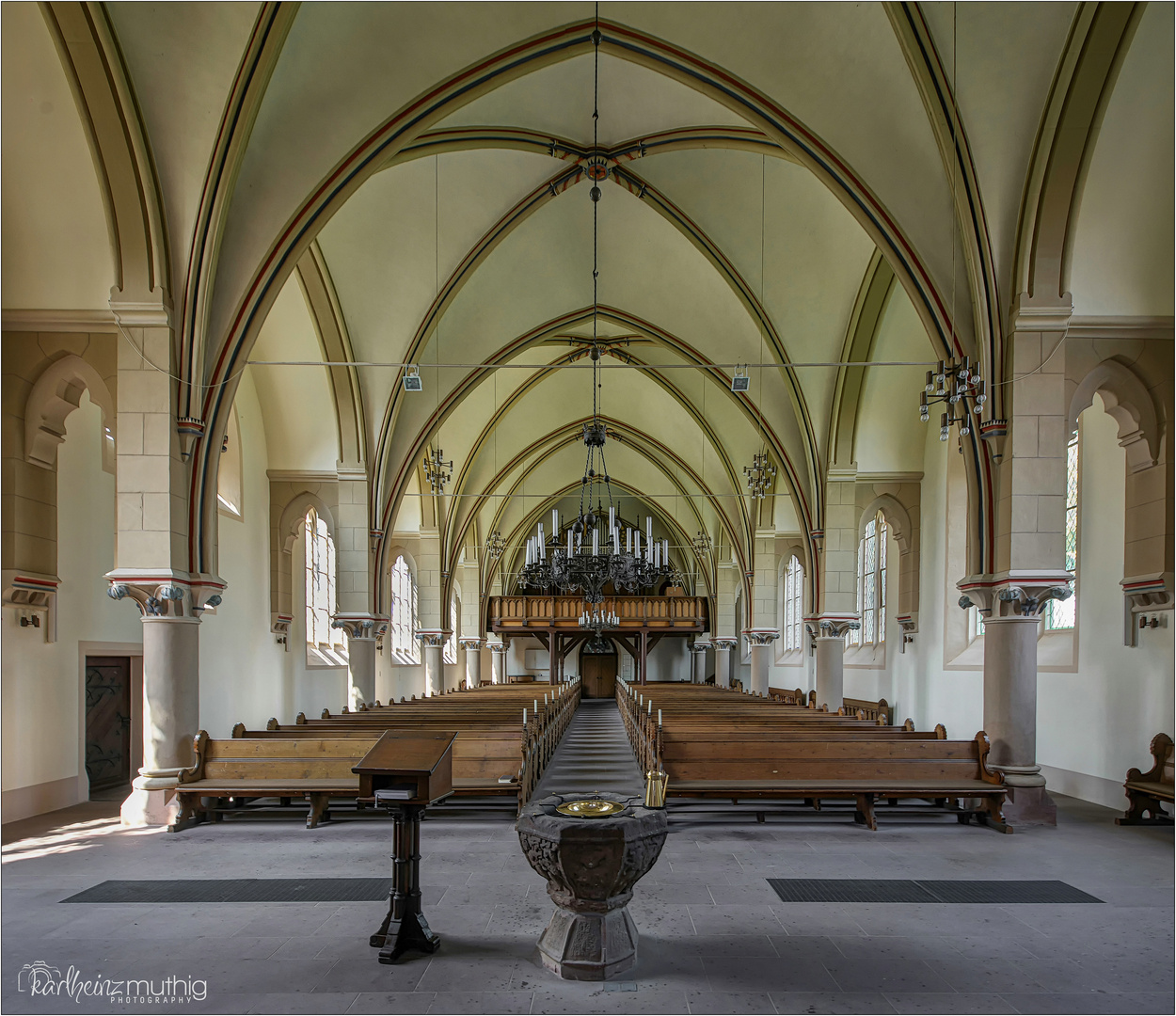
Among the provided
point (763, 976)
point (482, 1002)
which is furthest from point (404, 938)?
point (763, 976)

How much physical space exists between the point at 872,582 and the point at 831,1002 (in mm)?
15228

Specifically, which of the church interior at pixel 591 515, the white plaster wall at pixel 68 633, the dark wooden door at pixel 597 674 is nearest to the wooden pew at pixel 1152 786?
the church interior at pixel 591 515

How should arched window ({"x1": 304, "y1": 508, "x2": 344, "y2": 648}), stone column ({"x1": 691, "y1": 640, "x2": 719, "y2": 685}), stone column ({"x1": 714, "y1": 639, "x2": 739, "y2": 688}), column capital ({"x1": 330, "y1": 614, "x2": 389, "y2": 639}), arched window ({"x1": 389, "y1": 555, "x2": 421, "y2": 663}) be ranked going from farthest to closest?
stone column ({"x1": 691, "y1": 640, "x2": 719, "y2": 685}) < stone column ({"x1": 714, "y1": 639, "x2": 739, "y2": 688}) < arched window ({"x1": 389, "y1": 555, "x2": 421, "y2": 663}) < arched window ({"x1": 304, "y1": 508, "x2": 344, "y2": 648}) < column capital ({"x1": 330, "y1": 614, "x2": 389, "y2": 639})

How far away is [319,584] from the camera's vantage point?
18625mm

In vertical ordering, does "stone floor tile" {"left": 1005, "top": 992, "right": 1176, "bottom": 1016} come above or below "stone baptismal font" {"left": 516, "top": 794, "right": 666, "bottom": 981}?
below

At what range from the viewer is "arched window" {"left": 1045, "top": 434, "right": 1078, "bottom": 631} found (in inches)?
445

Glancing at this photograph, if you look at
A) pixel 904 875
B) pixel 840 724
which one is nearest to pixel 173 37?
pixel 904 875

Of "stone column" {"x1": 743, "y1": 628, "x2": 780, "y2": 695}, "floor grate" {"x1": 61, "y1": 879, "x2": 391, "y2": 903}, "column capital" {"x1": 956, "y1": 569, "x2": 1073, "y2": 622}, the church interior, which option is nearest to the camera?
the church interior

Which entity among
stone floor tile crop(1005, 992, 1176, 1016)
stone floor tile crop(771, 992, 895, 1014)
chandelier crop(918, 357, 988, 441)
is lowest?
stone floor tile crop(1005, 992, 1176, 1016)

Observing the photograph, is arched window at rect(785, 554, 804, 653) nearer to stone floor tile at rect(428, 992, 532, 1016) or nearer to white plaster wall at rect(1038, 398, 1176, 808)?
white plaster wall at rect(1038, 398, 1176, 808)

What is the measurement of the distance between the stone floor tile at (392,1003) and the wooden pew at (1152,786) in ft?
25.0

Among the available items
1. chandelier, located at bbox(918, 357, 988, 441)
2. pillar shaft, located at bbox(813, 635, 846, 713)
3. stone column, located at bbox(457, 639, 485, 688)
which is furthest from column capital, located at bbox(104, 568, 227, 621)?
stone column, located at bbox(457, 639, 485, 688)

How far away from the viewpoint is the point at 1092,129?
27.1 ft

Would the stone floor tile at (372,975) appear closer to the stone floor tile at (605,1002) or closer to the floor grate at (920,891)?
the stone floor tile at (605,1002)
